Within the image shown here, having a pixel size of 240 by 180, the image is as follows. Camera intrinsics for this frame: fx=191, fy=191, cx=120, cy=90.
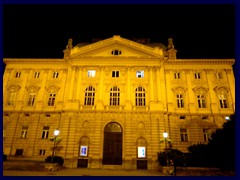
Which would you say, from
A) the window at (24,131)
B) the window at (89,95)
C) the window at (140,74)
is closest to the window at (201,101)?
the window at (140,74)

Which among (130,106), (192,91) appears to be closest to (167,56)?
(192,91)

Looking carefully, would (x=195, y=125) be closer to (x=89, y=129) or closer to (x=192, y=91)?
(x=192, y=91)

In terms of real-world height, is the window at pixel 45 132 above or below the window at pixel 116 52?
below

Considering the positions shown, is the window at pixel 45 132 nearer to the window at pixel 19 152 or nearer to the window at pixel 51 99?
the window at pixel 19 152

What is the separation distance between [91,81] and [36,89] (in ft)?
30.5

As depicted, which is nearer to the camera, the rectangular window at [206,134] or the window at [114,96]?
the rectangular window at [206,134]

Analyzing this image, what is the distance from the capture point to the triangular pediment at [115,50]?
104 feet

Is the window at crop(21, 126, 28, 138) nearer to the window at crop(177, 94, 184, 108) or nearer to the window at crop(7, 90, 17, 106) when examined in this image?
the window at crop(7, 90, 17, 106)

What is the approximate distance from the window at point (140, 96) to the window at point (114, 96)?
9.51ft

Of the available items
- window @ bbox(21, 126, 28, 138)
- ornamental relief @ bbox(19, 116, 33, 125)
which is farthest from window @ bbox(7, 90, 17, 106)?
window @ bbox(21, 126, 28, 138)

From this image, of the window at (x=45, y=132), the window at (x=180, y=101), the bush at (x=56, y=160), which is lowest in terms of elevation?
the bush at (x=56, y=160)

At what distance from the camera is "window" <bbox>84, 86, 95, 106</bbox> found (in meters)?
29.6

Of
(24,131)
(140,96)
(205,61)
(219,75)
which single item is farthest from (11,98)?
(219,75)

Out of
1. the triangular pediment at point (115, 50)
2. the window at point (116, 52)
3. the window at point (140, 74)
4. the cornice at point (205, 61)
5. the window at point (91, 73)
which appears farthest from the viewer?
the window at point (116, 52)
